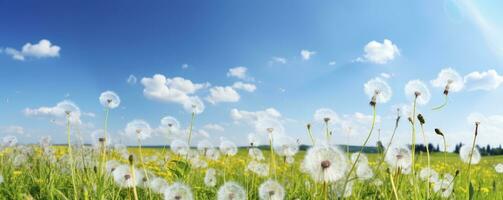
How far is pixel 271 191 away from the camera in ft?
11.1

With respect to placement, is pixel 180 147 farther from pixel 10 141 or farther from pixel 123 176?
pixel 10 141

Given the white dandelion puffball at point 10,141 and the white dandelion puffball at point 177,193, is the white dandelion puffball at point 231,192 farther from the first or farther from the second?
the white dandelion puffball at point 10,141

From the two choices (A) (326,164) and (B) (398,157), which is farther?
(B) (398,157)

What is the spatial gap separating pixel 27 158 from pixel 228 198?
4.28 meters

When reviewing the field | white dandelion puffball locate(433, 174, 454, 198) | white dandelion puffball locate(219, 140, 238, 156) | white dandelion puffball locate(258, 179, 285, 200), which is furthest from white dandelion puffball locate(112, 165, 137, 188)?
white dandelion puffball locate(433, 174, 454, 198)

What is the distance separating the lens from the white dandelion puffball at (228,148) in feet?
16.2

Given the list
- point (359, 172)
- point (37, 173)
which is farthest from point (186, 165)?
point (37, 173)

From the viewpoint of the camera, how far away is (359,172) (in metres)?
3.73

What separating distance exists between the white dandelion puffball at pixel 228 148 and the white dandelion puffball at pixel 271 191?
1.51 metres

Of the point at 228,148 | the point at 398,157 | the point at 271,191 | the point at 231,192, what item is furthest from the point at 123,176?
the point at 398,157

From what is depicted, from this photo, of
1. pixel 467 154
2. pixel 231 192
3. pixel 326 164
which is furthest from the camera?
pixel 467 154

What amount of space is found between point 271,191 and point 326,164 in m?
1.02

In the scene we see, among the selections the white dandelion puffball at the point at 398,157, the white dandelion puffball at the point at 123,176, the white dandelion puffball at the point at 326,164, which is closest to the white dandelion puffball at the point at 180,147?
the white dandelion puffball at the point at 123,176

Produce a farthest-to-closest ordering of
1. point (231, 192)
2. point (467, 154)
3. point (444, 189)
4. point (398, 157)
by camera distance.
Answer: point (467, 154) < point (444, 189) < point (398, 157) < point (231, 192)
